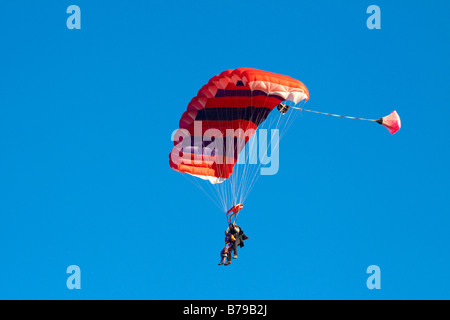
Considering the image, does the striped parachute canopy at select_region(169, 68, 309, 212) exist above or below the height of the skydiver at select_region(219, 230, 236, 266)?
above

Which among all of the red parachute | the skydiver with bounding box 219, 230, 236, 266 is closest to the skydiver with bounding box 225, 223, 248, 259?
the skydiver with bounding box 219, 230, 236, 266

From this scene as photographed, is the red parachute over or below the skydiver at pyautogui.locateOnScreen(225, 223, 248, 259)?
over

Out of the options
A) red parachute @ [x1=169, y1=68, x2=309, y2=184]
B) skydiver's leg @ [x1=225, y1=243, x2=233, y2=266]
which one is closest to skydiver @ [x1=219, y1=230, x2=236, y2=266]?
skydiver's leg @ [x1=225, y1=243, x2=233, y2=266]

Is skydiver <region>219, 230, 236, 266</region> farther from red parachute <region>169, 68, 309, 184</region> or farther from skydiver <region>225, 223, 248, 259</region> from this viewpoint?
red parachute <region>169, 68, 309, 184</region>

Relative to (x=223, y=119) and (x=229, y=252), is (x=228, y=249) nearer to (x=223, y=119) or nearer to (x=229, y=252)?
(x=229, y=252)

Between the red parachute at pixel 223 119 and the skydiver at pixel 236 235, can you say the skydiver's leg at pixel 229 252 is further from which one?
the red parachute at pixel 223 119

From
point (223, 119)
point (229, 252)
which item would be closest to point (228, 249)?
point (229, 252)

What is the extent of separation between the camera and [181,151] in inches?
1048

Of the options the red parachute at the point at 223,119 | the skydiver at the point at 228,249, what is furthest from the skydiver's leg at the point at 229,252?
the red parachute at the point at 223,119

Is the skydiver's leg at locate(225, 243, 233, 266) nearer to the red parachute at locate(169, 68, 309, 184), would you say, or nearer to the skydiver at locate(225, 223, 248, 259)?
the skydiver at locate(225, 223, 248, 259)

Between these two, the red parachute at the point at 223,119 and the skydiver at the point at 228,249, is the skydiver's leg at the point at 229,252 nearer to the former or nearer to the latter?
the skydiver at the point at 228,249

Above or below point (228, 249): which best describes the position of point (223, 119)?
above

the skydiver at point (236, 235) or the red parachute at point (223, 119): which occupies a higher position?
the red parachute at point (223, 119)
